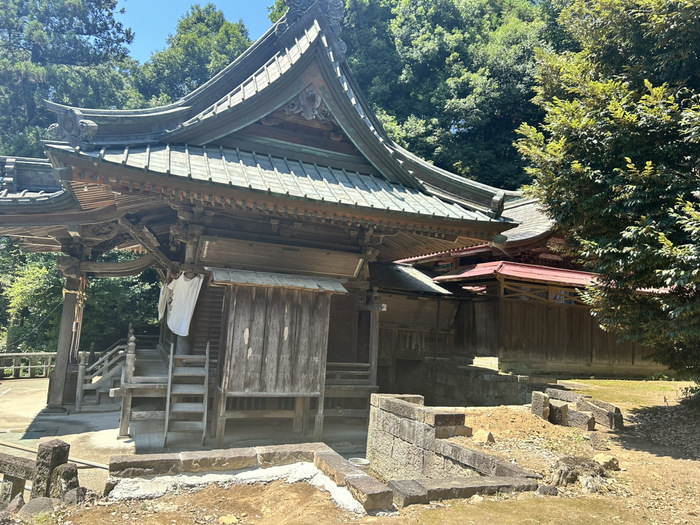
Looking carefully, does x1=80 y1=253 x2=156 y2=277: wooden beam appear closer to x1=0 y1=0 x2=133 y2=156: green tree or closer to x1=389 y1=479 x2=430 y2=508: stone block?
x1=389 y1=479 x2=430 y2=508: stone block

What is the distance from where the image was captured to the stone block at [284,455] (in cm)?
558

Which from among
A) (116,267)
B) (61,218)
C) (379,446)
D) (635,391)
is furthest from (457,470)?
(116,267)

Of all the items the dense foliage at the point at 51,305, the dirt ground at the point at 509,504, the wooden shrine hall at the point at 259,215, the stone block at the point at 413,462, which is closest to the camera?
the dirt ground at the point at 509,504

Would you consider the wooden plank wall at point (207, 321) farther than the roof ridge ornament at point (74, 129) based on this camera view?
Yes

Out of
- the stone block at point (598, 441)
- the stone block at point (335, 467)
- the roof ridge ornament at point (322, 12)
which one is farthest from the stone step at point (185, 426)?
the roof ridge ornament at point (322, 12)

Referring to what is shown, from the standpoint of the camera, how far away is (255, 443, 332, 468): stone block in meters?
5.58

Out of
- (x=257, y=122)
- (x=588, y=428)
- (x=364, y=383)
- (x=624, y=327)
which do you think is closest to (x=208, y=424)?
(x=364, y=383)

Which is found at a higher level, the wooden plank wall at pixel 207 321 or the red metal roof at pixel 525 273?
the red metal roof at pixel 525 273

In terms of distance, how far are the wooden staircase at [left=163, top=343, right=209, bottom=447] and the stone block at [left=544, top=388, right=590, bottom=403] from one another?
7087 mm

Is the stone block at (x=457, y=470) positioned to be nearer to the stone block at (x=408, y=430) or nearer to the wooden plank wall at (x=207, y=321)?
the stone block at (x=408, y=430)

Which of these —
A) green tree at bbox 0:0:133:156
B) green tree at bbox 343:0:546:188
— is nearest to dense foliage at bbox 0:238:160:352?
green tree at bbox 0:0:133:156

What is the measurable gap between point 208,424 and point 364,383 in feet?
11.7

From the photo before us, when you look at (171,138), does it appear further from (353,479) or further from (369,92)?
(369,92)

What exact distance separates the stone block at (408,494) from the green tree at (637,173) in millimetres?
4542
